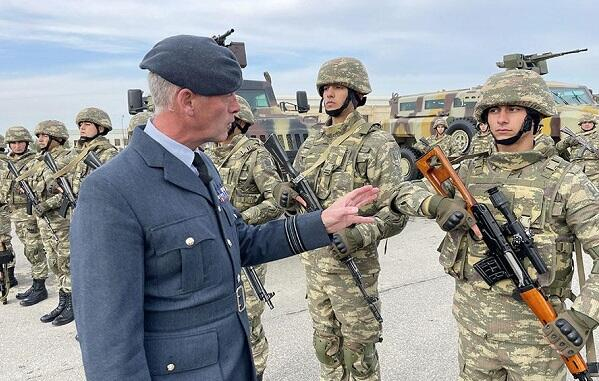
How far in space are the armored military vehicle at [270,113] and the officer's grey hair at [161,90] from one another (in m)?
6.78

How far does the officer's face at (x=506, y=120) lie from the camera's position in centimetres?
213

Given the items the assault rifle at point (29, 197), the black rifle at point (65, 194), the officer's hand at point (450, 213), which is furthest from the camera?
the assault rifle at point (29, 197)

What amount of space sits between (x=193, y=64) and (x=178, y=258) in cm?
55

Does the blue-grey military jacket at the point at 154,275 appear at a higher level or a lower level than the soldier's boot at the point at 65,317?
higher

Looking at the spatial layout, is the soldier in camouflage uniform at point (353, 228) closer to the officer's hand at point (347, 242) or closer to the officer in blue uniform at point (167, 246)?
the officer's hand at point (347, 242)

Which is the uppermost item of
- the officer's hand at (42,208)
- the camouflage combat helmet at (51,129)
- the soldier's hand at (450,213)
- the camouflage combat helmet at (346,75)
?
the camouflage combat helmet at (346,75)

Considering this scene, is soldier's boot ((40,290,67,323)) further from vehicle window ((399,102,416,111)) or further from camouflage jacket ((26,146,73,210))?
vehicle window ((399,102,416,111))

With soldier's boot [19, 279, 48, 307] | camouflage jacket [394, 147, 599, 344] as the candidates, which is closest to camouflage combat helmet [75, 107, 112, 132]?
soldier's boot [19, 279, 48, 307]

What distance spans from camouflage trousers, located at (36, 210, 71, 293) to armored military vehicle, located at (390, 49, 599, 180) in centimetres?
759

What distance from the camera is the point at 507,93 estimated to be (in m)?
2.12

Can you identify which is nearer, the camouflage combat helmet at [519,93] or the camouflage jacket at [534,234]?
the camouflage jacket at [534,234]

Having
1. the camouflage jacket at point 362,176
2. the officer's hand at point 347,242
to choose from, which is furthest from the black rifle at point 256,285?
the officer's hand at point 347,242

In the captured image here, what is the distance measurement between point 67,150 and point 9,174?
1.02m

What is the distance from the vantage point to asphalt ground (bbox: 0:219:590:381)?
11.6 feet
